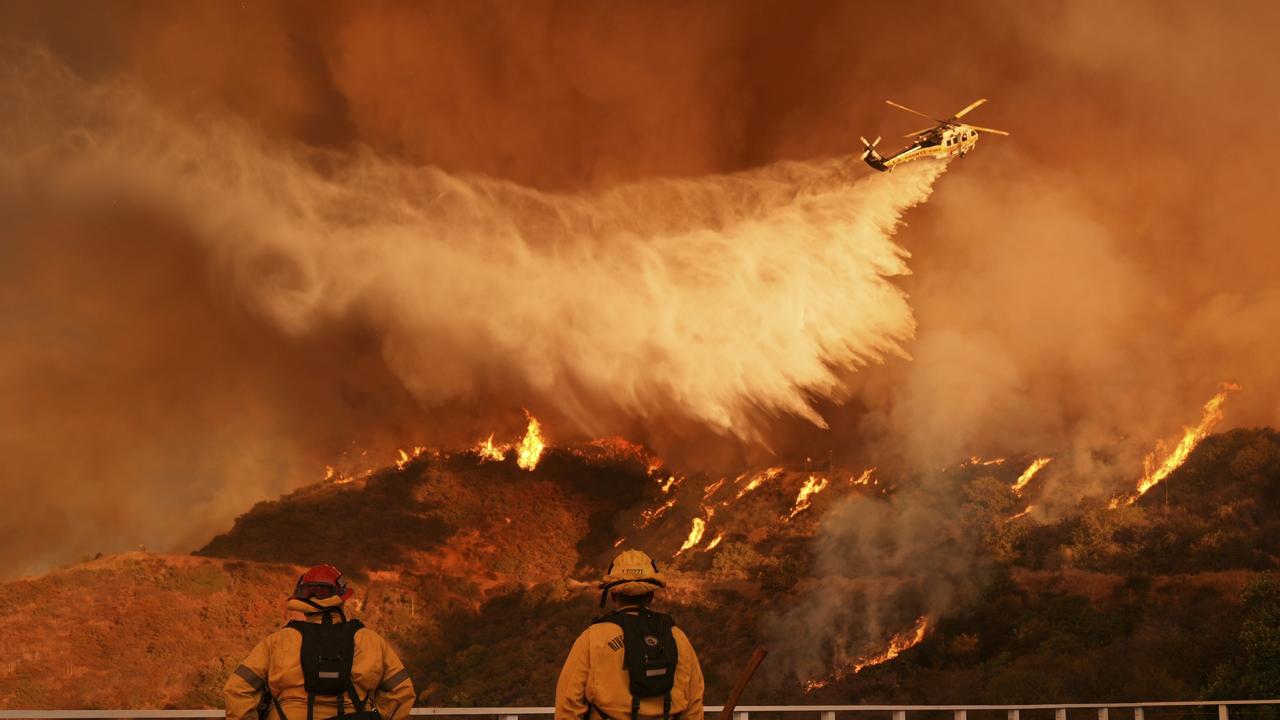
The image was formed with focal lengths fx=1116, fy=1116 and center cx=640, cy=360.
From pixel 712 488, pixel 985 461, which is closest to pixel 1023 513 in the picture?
pixel 985 461

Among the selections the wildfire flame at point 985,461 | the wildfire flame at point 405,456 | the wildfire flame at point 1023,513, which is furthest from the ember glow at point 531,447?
the wildfire flame at point 1023,513

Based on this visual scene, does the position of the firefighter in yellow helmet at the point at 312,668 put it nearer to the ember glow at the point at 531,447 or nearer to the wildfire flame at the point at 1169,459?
the wildfire flame at the point at 1169,459

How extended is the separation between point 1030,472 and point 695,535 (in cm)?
1473

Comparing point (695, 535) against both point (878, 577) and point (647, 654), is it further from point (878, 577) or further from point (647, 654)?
point (647, 654)

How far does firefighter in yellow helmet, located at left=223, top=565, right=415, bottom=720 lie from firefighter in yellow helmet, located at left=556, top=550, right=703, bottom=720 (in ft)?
3.58

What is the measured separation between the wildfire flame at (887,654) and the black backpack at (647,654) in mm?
37054

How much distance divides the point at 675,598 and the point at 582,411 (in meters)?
11.3

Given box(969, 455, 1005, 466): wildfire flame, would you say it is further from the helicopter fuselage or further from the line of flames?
the line of flames

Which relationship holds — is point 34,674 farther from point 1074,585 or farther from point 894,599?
point 1074,585

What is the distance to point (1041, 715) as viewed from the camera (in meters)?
36.2

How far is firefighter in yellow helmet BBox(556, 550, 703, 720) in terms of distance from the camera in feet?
17.4

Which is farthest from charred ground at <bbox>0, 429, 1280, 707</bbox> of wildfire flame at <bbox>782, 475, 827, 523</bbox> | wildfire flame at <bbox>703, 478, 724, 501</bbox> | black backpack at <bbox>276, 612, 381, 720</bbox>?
black backpack at <bbox>276, 612, 381, 720</bbox>

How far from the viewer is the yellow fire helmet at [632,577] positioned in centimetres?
546

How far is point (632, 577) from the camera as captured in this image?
215 inches
